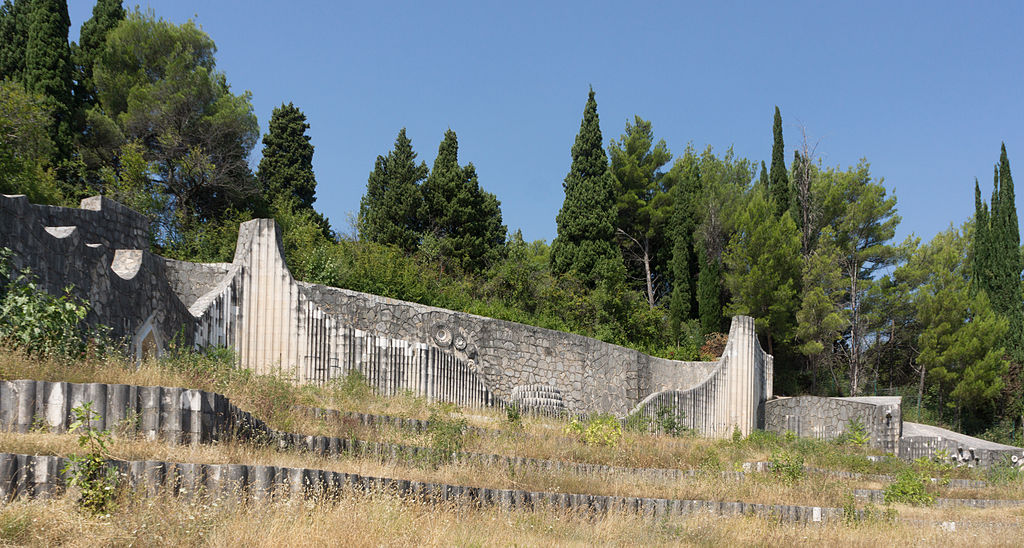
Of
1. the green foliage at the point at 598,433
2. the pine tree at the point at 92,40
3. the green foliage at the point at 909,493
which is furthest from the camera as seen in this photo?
the pine tree at the point at 92,40

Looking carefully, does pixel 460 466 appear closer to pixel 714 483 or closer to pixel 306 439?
pixel 306 439

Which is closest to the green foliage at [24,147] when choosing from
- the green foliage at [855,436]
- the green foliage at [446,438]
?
the green foliage at [446,438]

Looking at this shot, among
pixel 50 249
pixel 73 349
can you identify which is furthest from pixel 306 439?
pixel 50 249

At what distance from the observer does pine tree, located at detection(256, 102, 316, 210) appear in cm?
3319

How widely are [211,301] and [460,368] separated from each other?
→ 5.07m

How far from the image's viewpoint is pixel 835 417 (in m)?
25.1

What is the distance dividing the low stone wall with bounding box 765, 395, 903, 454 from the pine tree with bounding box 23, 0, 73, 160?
22.8 metres

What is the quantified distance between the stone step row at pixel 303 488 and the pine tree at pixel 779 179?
25962mm

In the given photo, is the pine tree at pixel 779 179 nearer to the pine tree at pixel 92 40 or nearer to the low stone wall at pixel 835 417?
the low stone wall at pixel 835 417

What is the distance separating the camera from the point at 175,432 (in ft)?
25.7

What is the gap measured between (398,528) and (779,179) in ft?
104

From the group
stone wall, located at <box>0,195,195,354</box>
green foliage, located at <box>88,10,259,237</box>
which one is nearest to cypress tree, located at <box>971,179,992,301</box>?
green foliage, located at <box>88,10,259,237</box>

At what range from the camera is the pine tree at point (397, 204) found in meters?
32.6

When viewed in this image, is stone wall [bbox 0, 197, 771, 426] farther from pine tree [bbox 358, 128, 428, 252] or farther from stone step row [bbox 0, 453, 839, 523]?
pine tree [bbox 358, 128, 428, 252]
